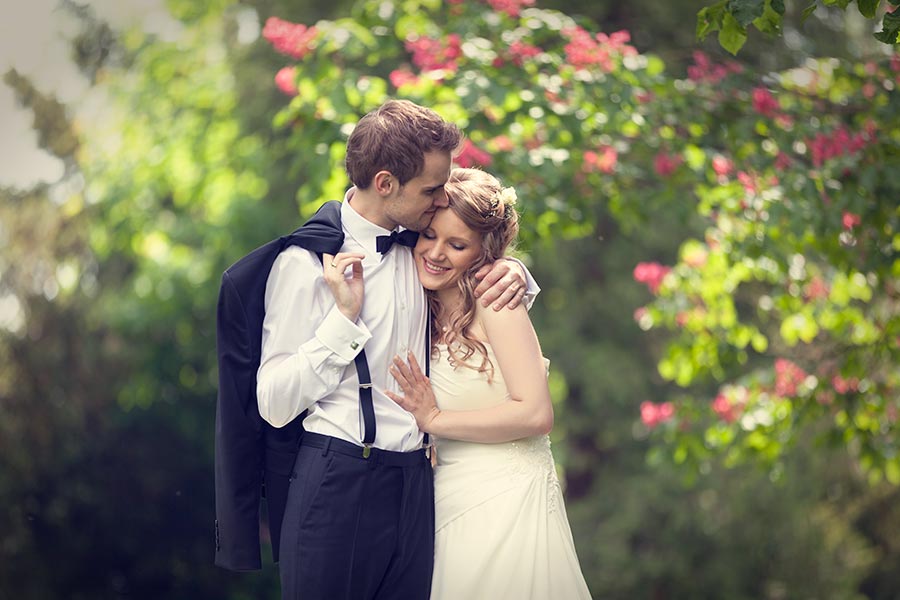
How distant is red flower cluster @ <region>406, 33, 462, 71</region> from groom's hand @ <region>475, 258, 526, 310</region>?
2.27 meters

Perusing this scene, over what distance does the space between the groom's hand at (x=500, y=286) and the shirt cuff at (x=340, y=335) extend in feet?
1.56

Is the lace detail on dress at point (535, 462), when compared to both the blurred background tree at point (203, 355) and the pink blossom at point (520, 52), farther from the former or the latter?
the blurred background tree at point (203, 355)

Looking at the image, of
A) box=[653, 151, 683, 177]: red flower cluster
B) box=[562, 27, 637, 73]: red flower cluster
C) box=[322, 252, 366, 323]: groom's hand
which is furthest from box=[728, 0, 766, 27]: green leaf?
box=[653, 151, 683, 177]: red flower cluster

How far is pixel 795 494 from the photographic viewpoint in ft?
32.7

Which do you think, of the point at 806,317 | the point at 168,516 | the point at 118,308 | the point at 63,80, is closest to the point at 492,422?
the point at 806,317

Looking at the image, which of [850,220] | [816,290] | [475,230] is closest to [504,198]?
[475,230]

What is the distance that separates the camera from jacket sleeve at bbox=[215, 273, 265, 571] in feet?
10.2

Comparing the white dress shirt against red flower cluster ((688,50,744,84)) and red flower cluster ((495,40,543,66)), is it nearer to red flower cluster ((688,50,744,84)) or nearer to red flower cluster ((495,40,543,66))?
red flower cluster ((495,40,543,66))

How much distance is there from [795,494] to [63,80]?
7.39 m

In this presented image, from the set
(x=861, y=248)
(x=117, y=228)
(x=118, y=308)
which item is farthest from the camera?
(x=117, y=228)

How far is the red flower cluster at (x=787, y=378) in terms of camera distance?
585cm

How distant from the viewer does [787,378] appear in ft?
19.3

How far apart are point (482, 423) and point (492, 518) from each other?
283 millimetres

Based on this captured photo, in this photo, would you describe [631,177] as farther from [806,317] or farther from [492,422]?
[492,422]
